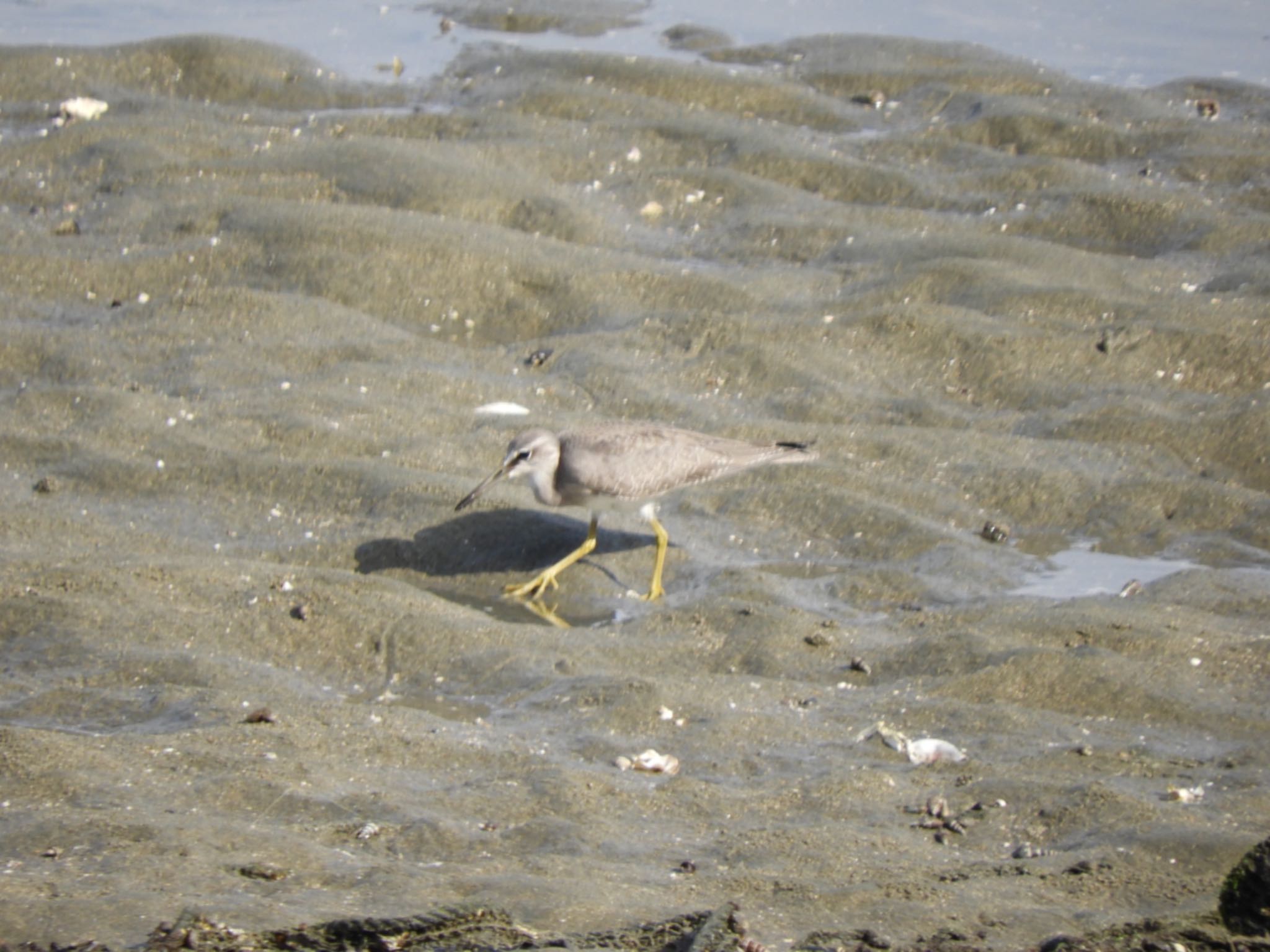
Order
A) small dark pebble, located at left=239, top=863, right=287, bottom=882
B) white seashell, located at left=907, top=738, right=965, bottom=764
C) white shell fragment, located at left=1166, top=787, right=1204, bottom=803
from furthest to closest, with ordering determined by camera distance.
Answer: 1. white seashell, located at left=907, top=738, right=965, bottom=764
2. white shell fragment, located at left=1166, top=787, right=1204, bottom=803
3. small dark pebble, located at left=239, top=863, right=287, bottom=882

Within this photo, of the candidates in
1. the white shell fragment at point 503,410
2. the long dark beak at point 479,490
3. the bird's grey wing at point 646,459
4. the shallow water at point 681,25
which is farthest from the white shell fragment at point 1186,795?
the shallow water at point 681,25

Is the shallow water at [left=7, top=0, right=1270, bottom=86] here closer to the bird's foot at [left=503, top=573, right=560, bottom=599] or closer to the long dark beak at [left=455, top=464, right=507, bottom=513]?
the long dark beak at [left=455, top=464, right=507, bottom=513]

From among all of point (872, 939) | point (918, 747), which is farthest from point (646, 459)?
point (872, 939)

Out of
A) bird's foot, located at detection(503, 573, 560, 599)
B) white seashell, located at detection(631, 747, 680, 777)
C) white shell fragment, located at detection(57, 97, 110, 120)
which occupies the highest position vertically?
white shell fragment, located at detection(57, 97, 110, 120)

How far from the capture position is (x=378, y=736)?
4.04 m

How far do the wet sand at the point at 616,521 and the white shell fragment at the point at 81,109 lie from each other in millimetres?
292

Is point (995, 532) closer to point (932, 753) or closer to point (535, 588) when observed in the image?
point (535, 588)

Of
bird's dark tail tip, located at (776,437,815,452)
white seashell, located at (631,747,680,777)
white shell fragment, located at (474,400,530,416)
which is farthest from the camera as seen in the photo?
white shell fragment, located at (474,400,530,416)

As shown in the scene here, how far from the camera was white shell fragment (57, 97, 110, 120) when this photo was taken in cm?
1055

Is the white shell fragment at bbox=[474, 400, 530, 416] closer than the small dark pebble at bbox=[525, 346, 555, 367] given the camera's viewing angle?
Yes

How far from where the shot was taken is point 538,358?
7.65m

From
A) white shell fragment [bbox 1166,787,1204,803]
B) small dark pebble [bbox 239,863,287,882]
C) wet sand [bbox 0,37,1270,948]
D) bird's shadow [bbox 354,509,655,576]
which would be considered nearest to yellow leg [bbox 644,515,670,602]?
wet sand [bbox 0,37,1270,948]

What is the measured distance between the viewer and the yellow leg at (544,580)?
19.2 ft

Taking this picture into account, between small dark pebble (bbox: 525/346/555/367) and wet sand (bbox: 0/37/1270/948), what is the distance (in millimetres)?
59
